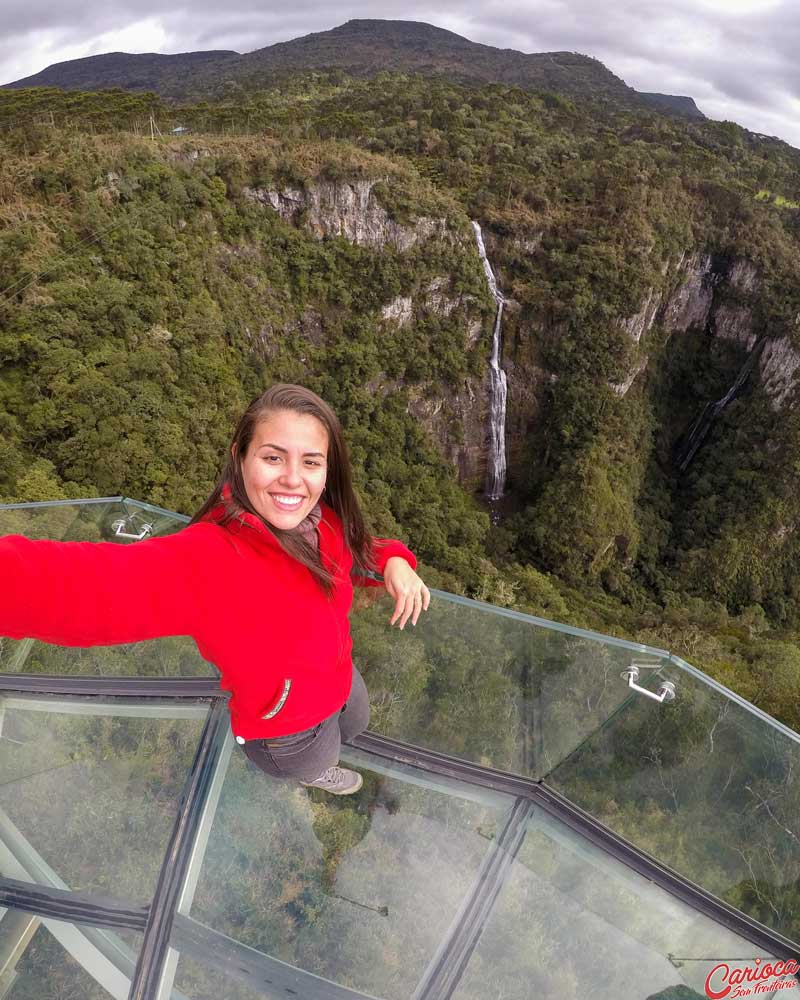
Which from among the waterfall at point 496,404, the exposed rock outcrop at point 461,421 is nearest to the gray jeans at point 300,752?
the exposed rock outcrop at point 461,421

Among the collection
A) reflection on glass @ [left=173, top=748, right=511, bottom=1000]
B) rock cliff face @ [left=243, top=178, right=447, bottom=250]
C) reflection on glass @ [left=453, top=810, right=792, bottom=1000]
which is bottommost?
reflection on glass @ [left=453, top=810, right=792, bottom=1000]

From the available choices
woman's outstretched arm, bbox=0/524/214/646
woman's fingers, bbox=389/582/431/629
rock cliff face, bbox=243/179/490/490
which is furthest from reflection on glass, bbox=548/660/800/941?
rock cliff face, bbox=243/179/490/490

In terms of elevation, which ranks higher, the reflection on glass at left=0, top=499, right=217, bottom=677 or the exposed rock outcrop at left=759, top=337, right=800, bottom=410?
the reflection on glass at left=0, top=499, right=217, bottom=677

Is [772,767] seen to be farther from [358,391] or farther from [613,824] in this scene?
[358,391]

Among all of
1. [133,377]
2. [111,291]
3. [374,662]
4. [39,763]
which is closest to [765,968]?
[374,662]

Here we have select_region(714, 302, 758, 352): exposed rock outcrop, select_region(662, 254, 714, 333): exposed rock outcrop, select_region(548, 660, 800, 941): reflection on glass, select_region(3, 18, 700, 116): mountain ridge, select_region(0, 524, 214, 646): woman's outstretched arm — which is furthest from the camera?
select_region(3, 18, 700, 116): mountain ridge

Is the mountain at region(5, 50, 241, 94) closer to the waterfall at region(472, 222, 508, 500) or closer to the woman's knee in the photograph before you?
the waterfall at region(472, 222, 508, 500)
